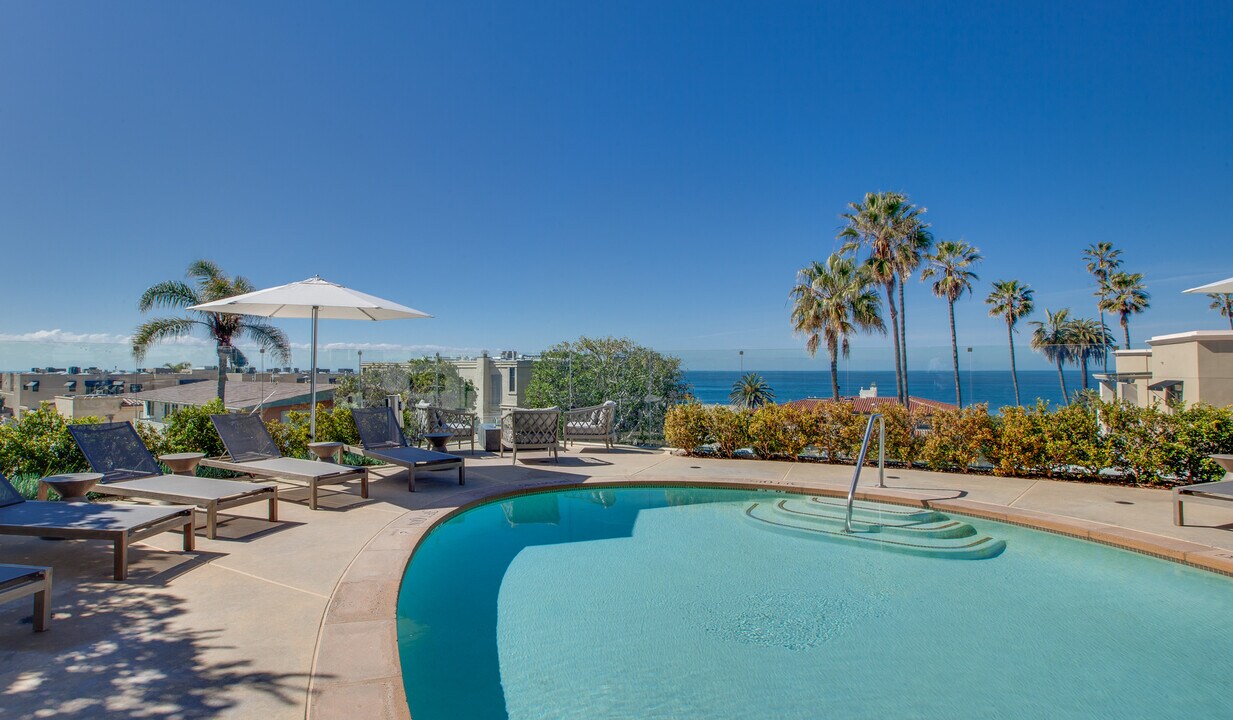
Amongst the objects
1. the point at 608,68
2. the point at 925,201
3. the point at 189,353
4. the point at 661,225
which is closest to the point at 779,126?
the point at 608,68

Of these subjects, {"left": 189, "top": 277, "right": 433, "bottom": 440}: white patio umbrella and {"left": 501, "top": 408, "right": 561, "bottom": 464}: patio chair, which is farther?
{"left": 501, "top": 408, "right": 561, "bottom": 464}: patio chair

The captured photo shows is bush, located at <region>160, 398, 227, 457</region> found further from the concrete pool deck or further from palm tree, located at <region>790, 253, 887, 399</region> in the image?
palm tree, located at <region>790, 253, 887, 399</region>

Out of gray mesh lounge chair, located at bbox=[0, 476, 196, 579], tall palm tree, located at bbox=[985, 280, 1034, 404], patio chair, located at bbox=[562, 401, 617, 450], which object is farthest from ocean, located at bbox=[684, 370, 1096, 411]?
gray mesh lounge chair, located at bbox=[0, 476, 196, 579]

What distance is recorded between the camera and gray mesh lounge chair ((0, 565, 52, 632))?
273cm

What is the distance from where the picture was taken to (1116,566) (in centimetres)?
479

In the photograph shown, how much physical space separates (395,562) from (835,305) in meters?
20.8

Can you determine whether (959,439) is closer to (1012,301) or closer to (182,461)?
(182,461)

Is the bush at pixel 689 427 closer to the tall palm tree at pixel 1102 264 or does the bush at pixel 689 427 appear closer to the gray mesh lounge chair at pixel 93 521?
the gray mesh lounge chair at pixel 93 521

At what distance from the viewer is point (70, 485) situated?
4.64 metres

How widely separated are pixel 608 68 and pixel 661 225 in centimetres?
1094

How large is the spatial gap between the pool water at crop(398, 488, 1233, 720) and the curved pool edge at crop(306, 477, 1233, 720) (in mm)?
173

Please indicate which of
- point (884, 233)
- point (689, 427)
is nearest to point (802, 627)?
point (689, 427)

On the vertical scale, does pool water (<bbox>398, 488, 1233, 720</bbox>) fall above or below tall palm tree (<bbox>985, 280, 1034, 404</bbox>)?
below

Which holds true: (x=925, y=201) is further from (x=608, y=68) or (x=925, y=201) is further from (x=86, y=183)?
(x=86, y=183)
